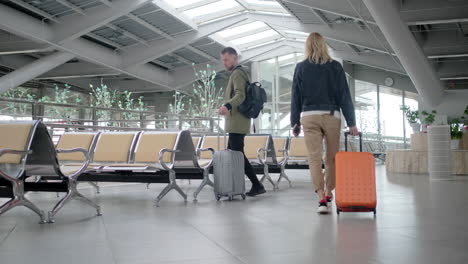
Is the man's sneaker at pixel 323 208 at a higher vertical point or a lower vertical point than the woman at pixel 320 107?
lower

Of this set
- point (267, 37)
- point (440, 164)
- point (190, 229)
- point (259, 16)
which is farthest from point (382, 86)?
point (190, 229)

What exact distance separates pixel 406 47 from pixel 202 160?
946cm

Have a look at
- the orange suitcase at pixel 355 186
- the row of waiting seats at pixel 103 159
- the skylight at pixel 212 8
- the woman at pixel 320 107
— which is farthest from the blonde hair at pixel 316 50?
the skylight at pixel 212 8

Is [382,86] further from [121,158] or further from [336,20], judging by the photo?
[121,158]

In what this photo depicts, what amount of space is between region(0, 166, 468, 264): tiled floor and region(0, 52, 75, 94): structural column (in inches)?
613

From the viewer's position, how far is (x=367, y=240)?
2844mm

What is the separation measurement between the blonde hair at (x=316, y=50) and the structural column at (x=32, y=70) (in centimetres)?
1659

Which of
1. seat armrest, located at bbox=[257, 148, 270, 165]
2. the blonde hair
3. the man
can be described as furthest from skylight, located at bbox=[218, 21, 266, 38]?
the blonde hair

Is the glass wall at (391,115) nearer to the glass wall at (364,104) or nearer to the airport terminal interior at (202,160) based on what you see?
the glass wall at (364,104)

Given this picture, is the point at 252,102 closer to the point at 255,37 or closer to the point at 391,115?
the point at 255,37

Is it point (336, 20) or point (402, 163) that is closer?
point (402, 163)

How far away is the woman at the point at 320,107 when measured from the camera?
4.19 metres

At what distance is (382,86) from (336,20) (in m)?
11.0

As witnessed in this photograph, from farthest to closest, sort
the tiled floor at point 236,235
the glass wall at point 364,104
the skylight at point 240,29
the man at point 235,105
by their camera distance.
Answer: the glass wall at point 364,104 → the skylight at point 240,29 → the man at point 235,105 → the tiled floor at point 236,235
